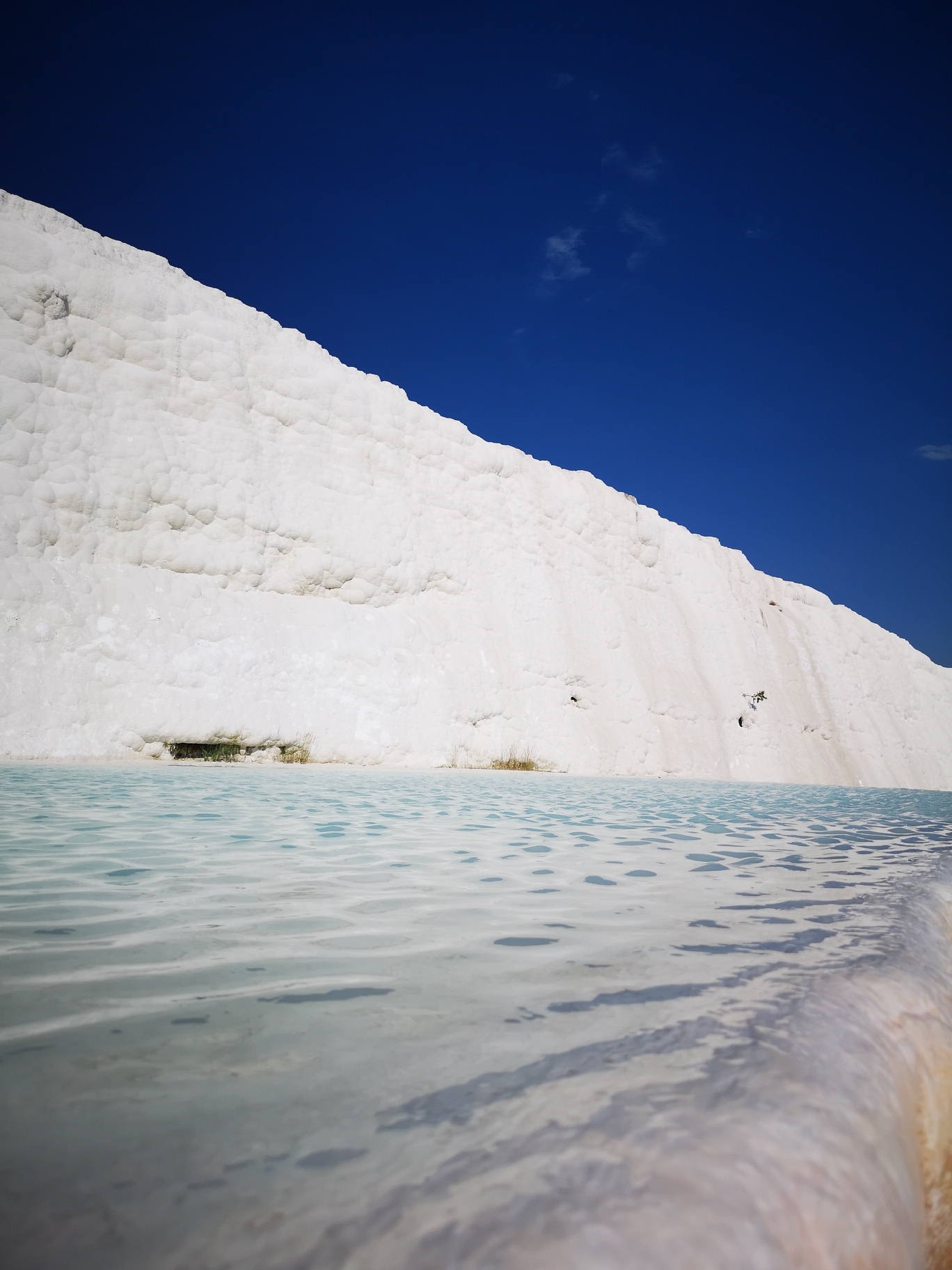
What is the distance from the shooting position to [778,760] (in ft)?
73.7

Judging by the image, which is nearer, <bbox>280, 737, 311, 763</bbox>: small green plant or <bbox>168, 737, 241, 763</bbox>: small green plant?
<bbox>168, 737, 241, 763</bbox>: small green plant

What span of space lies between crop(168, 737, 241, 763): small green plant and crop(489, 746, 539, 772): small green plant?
5951 millimetres

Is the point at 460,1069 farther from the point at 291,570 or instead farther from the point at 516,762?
the point at 516,762

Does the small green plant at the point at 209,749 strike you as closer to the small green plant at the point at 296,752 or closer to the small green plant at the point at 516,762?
the small green plant at the point at 296,752

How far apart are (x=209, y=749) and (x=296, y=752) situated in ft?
5.52

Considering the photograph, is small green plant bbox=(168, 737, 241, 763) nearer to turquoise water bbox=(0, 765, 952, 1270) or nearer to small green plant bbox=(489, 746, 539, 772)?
A: small green plant bbox=(489, 746, 539, 772)

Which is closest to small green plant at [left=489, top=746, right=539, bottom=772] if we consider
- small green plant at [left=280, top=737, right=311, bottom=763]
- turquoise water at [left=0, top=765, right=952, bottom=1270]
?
small green plant at [left=280, top=737, right=311, bottom=763]

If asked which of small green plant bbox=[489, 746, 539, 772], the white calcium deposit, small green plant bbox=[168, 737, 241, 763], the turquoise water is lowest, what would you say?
the turquoise water

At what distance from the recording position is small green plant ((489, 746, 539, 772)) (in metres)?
16.8

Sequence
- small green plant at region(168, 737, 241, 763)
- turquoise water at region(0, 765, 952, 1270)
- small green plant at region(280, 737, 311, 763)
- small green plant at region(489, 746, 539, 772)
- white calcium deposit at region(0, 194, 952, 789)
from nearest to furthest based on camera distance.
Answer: turquoise water at region(0, 765, 952, 1270), white calcium deposit at region(0, 194, 952, 789), small green plant at region(168, 737, 241, 763), small green plant at region(280, 737, 311, 763), small green plant at region(489, 746, 539, 772)

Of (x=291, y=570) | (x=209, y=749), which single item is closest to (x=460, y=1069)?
(x=209, y=749)

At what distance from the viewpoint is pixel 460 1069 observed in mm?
1120

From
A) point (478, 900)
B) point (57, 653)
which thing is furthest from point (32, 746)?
point (478, 900)

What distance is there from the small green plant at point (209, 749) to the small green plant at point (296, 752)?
0.89 m
